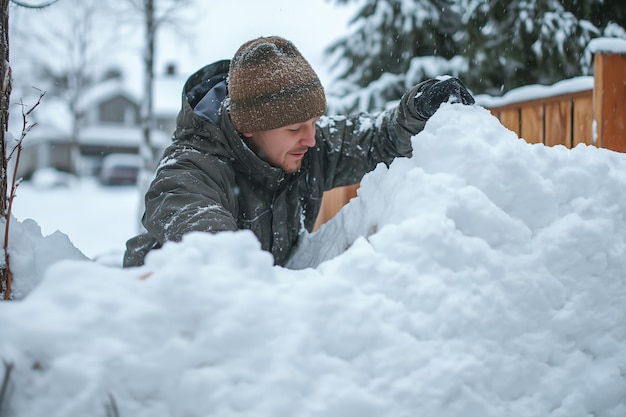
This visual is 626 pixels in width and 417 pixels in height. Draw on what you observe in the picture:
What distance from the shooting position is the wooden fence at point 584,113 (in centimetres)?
318

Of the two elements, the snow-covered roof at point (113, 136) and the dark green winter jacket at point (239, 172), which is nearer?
the dark green winter jacket at point (239, 172)

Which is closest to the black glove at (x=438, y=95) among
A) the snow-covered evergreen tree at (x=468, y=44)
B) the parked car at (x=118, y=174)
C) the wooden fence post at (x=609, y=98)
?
the wooden fence post at (x=609, y=98)

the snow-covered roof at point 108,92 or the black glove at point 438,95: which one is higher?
the snow-covered roof at point 108,92

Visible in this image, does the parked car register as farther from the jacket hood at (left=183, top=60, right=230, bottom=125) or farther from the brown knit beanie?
the brown knit beanie

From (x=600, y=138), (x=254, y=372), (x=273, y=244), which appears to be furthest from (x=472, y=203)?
(x=600, y=138)

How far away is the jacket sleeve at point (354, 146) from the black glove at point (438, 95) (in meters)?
0.32

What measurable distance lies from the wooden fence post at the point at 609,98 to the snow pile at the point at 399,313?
1.64 metres

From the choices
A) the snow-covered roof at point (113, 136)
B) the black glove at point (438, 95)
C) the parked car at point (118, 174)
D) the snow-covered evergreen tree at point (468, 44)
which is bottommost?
the parked car at point (118, 174)

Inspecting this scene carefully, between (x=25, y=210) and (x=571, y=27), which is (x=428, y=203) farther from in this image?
(x=25, y=210)

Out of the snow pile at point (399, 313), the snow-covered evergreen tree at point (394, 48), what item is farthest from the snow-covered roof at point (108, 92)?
the snow pile at point (399, 313)

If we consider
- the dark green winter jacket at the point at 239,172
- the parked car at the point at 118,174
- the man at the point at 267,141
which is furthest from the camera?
the parked car at the point at 118,174

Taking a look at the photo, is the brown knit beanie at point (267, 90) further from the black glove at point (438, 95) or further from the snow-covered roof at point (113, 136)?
the snow-covered roof at point (113, 136)

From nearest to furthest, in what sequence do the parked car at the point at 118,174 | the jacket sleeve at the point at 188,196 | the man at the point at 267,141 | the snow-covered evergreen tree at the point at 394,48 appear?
the jacket sleeve at the point at 188,196 < the man at the point at 267,141 < the snow-covered evergreen tree at the point at 394,48 < the parked car at the point at 118,174

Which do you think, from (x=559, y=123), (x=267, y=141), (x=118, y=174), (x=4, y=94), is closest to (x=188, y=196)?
(x=267, y=141)
